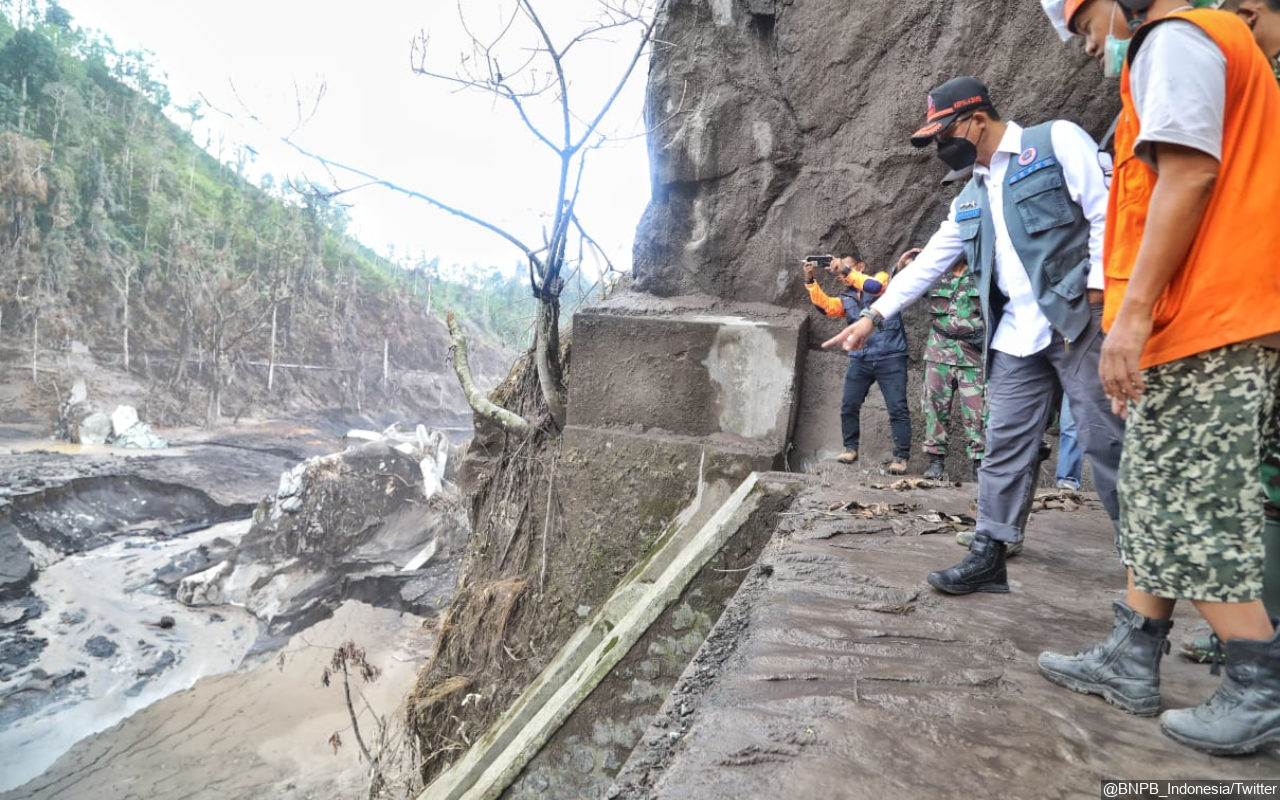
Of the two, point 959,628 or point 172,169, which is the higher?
point 172,169

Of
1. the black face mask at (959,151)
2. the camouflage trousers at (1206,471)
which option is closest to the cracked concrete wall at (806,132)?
the black face mask at (959,151)

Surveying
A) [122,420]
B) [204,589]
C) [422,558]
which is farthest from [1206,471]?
[122,420]

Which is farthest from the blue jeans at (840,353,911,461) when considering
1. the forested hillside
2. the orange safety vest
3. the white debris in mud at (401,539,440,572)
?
the forested hillside

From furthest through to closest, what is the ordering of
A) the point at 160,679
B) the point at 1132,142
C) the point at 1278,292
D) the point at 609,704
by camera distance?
1. the point at 160,679
2. the point at 609,704
3. the point at 1132,142
4. the point at 1278,292

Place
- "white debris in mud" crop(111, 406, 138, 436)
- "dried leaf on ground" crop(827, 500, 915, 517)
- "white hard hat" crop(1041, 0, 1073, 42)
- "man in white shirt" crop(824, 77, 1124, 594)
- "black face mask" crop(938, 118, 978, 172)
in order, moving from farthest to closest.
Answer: "white debris in mud" crop(111, 406, 138, 436), "dried leaf on ground" crop(827, 500, 915, 517), "black face mask" crop(938, 118, 978, 172), "man in white shirt" crop(824, 77, 1124, 594), "white hard hat" crop(1041, 0, 1073, 42)

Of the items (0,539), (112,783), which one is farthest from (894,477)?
(0,539)

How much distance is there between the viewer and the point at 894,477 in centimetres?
404

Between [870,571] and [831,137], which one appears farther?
[831,137]

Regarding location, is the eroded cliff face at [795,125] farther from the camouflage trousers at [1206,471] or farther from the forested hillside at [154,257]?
the forested hillside at [154,257]

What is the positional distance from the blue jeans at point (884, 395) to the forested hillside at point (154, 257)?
21311mm

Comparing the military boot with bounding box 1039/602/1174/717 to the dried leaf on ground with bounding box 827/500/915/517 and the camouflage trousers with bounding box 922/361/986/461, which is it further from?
the camouflage trousers with bounding box 922/361/986/461

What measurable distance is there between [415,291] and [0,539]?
34.8 meters

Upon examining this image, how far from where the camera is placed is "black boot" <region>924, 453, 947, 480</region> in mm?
4082

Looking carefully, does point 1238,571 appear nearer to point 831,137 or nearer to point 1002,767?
point 1002,767
